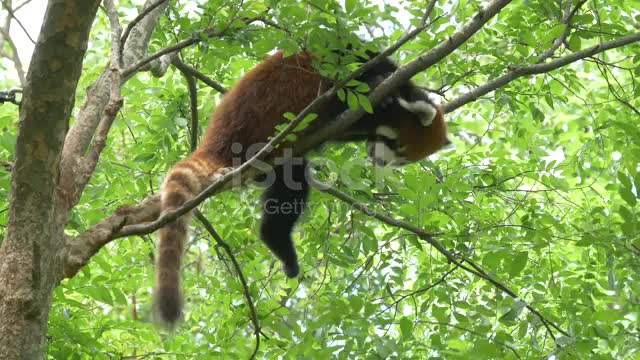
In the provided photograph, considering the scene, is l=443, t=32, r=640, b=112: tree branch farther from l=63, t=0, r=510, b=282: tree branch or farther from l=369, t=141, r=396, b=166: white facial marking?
l=369, t=141, r=396, b=166: white facial marking

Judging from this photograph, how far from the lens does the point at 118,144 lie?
7.35 metres

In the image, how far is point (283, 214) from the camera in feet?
16.0

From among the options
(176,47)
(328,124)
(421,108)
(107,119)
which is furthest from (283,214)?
(107,119)

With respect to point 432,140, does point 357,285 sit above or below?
below

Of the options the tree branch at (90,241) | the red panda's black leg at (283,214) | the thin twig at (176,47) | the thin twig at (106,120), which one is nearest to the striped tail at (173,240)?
the tree branch at (90,241)

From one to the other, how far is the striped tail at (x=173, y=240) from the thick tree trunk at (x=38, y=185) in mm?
558

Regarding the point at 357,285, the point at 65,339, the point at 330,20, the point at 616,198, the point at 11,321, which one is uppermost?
the point at 616,198

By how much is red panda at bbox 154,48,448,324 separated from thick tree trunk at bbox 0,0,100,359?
0.63m

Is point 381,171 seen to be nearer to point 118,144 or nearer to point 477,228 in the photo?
point 477,228

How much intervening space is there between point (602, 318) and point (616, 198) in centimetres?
260

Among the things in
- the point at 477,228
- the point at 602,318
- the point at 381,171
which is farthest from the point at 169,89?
the point at 602,318

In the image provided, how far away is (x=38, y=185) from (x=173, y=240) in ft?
2.81

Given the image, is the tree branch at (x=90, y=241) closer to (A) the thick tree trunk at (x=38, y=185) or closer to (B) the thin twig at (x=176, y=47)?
(A) the thick tree trunk at (x=38, y=185)

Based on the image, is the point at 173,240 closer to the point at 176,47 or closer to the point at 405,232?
the point at 176,47
